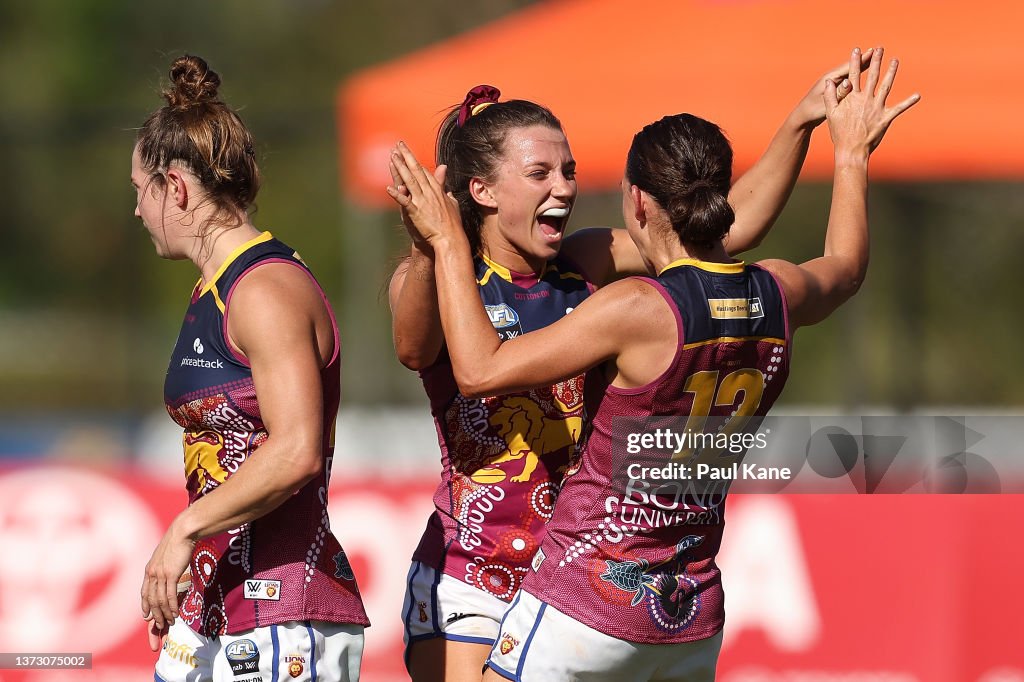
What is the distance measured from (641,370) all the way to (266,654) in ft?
3.30

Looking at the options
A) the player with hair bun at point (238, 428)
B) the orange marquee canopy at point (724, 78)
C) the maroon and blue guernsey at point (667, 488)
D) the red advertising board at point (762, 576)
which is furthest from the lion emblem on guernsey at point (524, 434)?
the orange marquee canopy at point (724, 78)

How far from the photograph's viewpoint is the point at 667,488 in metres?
2.72

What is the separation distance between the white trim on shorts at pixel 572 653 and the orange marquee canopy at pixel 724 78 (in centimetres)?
419

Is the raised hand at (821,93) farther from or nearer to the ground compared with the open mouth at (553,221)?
farther from the ground

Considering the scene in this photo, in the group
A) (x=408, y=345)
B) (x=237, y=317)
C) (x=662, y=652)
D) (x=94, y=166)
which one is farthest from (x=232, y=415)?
(x=94, y=166)

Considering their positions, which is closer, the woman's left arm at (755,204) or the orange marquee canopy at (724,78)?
the woman's left arm at (755,204)

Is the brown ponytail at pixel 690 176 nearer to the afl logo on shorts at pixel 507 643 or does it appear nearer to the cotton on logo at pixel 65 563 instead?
the afl logo on shorts at pixel 507 643

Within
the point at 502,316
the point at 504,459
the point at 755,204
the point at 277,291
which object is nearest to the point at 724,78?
the point at 755,204

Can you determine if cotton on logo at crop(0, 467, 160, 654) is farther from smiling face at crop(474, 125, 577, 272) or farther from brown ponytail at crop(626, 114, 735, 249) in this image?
brown ponytail at crop(626, 114, 735, 249)

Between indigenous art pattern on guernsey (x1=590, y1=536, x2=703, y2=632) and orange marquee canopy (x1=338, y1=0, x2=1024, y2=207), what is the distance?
420cm

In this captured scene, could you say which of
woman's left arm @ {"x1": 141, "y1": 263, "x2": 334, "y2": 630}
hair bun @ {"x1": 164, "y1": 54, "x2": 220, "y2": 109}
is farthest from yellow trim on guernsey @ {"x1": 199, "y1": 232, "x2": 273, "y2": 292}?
hair bun @ {"x1": 164, "y1": 54, "x2": 220, "y2": 109}

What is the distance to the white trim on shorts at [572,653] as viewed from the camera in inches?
106

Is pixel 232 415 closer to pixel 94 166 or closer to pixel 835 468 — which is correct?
pixel 835 468

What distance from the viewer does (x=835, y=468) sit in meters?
4.89
